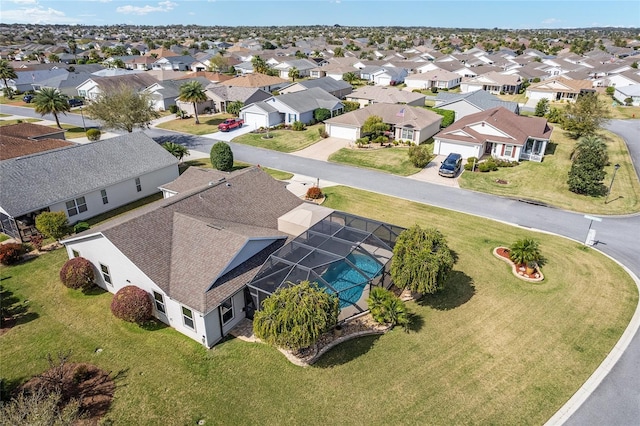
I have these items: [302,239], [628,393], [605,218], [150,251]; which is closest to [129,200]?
[150,251]

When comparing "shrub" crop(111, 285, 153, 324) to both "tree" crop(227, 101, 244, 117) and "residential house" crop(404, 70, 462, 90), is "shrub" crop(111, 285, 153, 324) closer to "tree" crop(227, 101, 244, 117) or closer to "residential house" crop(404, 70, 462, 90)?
"tree" crop(227, 101, 244, 117)

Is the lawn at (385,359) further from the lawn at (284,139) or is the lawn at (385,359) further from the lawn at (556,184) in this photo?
the lawn at (284,139)

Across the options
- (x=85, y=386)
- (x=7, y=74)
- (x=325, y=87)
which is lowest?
(x=85, y=386)

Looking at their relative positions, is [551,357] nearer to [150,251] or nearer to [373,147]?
[150,251]

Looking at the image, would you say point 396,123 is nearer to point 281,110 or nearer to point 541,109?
point 281,110

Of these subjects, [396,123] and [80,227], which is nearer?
[80,227]

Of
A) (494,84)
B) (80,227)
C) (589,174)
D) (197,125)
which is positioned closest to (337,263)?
(80,227)
